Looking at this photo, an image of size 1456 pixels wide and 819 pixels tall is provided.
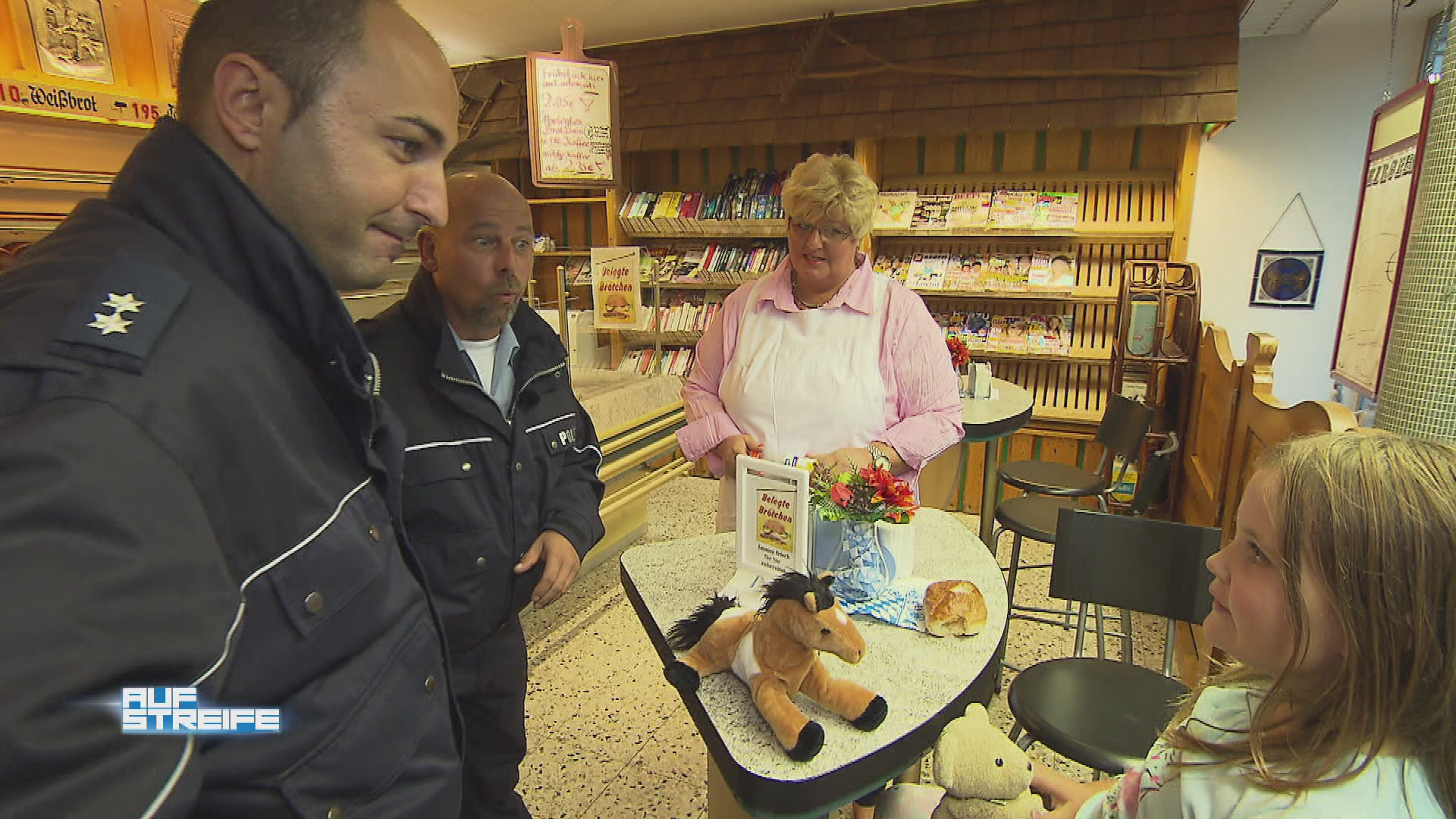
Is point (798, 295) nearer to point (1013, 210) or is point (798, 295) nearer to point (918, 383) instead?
point (918, 383)

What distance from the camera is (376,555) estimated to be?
2.77 ft

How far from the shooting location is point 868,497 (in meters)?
1.56

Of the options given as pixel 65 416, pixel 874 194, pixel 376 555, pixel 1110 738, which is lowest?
pixel 1110 738

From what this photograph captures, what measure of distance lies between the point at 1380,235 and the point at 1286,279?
3.24m

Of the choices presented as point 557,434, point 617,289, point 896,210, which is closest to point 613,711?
point 557,434

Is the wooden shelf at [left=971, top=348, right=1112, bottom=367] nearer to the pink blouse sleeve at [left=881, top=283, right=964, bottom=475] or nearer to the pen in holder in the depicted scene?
the pen in holder

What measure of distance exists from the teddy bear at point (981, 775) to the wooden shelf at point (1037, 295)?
3.85m

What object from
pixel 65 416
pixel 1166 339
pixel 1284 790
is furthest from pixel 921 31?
pixel 65 416

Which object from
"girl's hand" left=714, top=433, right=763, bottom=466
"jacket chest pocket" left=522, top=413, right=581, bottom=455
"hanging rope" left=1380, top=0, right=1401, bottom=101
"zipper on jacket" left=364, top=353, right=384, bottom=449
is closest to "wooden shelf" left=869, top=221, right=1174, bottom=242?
"hanging rope" left=1380, top=0, right=1401, bottom=101

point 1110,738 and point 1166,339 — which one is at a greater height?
point 1166,339

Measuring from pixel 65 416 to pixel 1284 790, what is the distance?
1.31m

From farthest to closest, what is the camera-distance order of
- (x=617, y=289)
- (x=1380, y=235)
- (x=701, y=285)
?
(x=701, y=285)
(x=617, y=289)
(x=1380, y=235)

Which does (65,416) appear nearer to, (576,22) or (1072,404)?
(576,22)

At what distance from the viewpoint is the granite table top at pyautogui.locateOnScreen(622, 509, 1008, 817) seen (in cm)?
115
